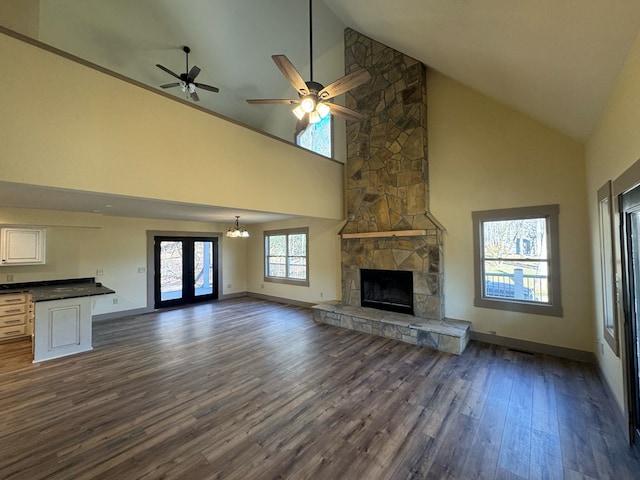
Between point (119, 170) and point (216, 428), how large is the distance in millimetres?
2847

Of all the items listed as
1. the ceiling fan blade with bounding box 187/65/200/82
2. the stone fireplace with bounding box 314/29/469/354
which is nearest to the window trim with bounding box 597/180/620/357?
the stone fireplace with bounding box 314/29/469/354

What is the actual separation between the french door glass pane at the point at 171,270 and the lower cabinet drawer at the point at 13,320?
8.24 feet

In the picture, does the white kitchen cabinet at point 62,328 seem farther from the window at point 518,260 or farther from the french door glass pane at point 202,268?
the window at point 518,260

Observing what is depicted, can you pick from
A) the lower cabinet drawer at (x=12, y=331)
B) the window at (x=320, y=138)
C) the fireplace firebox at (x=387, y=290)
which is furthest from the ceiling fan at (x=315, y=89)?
the lower cabinet drawer at (x=12, y=331)

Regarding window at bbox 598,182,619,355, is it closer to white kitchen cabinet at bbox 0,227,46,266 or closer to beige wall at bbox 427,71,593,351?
beige wall at bbox 427,71,593,351

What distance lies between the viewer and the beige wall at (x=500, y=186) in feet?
12.5

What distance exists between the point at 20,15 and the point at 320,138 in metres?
5.62

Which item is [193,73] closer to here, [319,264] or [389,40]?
[389,40]

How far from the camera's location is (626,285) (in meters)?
2.28

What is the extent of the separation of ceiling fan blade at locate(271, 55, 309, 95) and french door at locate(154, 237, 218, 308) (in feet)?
19.7

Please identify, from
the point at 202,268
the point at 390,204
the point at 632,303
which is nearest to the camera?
the point at 632,303

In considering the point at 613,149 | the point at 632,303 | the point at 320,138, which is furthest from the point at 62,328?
the point at 613,149

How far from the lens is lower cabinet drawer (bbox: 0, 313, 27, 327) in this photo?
4758mm

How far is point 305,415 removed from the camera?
263 centimetres
